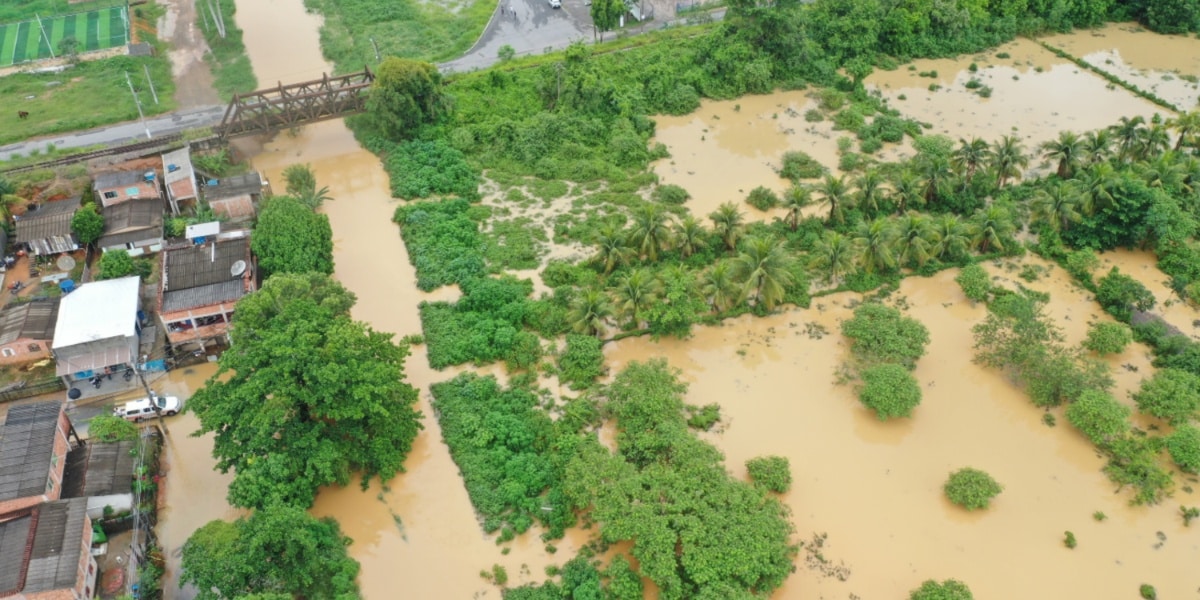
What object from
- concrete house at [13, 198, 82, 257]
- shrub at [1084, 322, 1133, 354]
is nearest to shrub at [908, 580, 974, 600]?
shrub at [1084, 322, 1133, 354]

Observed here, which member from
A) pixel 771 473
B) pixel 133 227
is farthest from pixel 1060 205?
pixel 133 227

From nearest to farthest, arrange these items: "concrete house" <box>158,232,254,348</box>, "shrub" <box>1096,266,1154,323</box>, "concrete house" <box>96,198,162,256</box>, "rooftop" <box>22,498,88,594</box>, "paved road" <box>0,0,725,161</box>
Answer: "rooftop" <box>22,498,88,594</box>, "concrete house" <box>158,232,254,348</box>, "shrub" <box>1096,266,1154,323</box>, "concrete house" <box>96,198,162,256</box>, "paved road" <box>0,0,725,161</box>

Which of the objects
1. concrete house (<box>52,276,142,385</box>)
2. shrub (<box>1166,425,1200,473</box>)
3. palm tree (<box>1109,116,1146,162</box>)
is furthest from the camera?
palm tree (<box>1109,116,1146,162</box>)

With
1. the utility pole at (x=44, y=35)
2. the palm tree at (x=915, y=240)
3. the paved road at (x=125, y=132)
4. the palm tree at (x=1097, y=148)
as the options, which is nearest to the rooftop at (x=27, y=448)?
the paved road at (x=125, y=132)

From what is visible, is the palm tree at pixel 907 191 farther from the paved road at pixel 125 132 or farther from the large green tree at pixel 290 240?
the paved road at pixel 125 132

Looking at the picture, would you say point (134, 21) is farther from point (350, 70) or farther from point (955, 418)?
point (955, 418)

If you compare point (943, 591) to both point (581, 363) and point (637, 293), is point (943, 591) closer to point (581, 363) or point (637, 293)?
point (581, 363)

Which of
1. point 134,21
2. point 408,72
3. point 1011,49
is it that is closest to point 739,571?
point 408,72

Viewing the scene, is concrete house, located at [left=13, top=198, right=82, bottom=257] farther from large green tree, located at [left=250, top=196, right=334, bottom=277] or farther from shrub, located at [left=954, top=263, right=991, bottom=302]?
shrub, located at [left=954, top=263, right=991, bottom=302]
